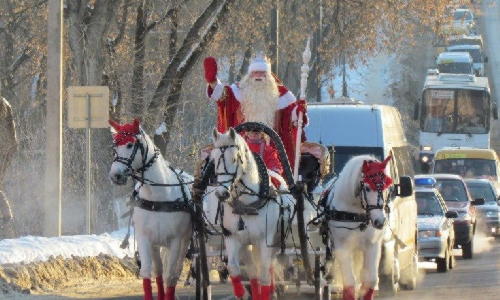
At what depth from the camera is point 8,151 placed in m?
23.7

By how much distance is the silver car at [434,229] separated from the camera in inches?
968

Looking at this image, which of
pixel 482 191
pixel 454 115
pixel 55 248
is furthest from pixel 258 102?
pixel 454 115

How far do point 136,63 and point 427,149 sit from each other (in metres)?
20.8

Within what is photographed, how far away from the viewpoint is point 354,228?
46.5ft

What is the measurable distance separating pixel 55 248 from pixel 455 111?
31.7 metres

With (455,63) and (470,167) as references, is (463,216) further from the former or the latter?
(455,63)

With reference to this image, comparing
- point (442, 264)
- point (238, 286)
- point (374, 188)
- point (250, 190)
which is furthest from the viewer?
point (442, 264)

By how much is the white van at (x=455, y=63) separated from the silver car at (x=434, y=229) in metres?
44.8

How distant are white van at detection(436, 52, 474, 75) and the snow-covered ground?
2005 inches

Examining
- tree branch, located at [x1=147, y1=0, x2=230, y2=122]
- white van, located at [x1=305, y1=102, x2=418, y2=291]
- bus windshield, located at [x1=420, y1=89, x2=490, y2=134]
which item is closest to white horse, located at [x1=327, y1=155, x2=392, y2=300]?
white van, located at [x1=305, y1=102, x2=418, y2=291]

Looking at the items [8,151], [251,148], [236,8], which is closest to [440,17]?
[236,8]

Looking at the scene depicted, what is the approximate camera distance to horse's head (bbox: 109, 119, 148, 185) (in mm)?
13984

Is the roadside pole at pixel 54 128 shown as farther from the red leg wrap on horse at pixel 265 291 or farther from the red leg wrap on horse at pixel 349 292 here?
the red leg wrap on horse at pixel 349 292

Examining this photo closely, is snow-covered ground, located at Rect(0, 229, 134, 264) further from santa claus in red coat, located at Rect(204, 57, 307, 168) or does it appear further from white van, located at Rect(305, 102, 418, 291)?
santa claus in red coat, located at Rect(204, 57, 307, 168)
